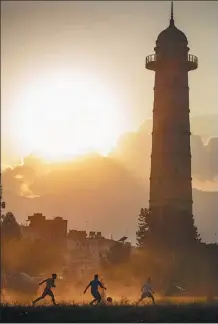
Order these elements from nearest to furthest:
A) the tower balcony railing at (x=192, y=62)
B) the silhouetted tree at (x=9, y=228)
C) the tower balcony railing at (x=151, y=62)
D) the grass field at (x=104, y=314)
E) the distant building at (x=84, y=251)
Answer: the grass field at (x=104, y=314)
the distant building at (x=84, y=251)
the silhouetted tree at (x=9, y=228)
the tower balcony railing at (x=192, y=62)
the tower balcony railing at (x=151, y=62)

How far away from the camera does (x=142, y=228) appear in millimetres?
29188

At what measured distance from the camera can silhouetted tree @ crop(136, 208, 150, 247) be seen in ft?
94.8

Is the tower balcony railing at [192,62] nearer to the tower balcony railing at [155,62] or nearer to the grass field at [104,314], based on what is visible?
the tower balcony railing at [155,62]

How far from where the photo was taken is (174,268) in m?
27.0

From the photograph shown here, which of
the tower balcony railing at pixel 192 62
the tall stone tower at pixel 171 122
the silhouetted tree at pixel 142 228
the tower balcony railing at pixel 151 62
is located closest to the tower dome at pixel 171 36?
the tall stone tower at pixel 171 122

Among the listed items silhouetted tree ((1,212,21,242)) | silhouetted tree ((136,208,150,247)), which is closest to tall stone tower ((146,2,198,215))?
silhouetted tree ((136,208,150,247))

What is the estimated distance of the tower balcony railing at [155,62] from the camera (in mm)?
29578

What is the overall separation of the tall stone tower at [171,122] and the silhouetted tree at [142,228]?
0.45 m

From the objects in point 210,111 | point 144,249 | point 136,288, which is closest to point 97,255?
point 144,249

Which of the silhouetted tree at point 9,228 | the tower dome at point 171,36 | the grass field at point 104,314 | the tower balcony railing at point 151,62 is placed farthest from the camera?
the tower dome at point 171,36

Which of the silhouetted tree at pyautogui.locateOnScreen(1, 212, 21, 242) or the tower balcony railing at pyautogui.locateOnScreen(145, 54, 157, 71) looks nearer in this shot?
the silhouetted tree at pyautogui.locateOnScreen(1, 212, 21, 242)

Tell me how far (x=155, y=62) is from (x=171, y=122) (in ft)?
9.49

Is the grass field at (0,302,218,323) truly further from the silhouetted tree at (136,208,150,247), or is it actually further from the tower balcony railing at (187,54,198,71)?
the tower balcony railing at (187,54,198,71)

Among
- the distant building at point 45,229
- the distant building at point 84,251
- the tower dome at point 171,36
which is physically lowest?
the distant building at point 84,251
